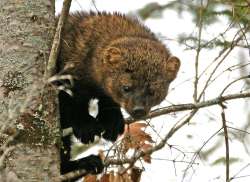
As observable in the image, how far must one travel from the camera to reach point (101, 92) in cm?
706

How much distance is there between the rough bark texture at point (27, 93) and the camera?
4156 mm

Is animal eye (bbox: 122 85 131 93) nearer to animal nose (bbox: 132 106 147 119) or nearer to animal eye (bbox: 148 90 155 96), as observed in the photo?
animal eye (bbox: 148 90 155 96)

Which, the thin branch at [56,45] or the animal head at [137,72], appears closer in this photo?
the thin branch at [56,45]

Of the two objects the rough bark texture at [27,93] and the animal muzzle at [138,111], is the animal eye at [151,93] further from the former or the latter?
the rough bark texture at [27,93]

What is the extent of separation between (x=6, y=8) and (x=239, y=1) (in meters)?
2.22

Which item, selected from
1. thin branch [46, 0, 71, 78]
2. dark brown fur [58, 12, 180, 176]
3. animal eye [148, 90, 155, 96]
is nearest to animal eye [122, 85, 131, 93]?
dark brown fur [58, 12, 180, 176]

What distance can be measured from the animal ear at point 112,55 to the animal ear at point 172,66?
59cm

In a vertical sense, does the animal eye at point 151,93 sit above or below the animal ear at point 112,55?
below

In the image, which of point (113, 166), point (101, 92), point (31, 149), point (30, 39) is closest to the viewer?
point (31, 149)

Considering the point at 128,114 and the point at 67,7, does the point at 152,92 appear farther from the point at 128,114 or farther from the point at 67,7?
the point at 67,7

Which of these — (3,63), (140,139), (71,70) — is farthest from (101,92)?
(3,63)

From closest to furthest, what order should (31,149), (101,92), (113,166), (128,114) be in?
(31,149) < (113,166) < (128,114) < (101,92)

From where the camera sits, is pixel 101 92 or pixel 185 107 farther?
pixel 101 92

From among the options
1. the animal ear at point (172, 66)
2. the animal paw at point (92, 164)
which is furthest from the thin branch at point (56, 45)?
the animal ear at point (172, 66)
